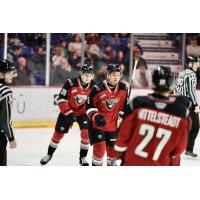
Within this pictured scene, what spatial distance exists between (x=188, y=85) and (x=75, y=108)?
0.91m

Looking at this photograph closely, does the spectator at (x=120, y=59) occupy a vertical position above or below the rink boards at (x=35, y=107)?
above

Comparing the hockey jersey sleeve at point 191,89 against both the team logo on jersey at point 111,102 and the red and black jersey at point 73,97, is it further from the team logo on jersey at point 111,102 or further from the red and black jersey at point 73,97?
the red and black jersey at point 73,97

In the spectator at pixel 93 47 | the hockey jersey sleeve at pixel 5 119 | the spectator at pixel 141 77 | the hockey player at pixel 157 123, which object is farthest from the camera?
the spectator at pixel 93 47

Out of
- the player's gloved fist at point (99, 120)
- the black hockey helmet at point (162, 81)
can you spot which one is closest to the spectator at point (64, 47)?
the player's gloved fist at point (99, 120)

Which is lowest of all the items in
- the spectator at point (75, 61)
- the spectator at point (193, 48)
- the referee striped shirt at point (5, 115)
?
the referee striped shirt at point (5, 115)

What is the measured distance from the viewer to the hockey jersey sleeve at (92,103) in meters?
4.31

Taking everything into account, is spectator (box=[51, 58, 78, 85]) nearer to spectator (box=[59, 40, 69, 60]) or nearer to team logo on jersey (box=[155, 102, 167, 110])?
spectator (box=[59, 40, 69, 60])

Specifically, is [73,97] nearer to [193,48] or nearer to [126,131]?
[193,48]

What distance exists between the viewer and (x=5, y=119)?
3830 mm

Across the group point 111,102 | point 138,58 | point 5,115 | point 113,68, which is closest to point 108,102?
point 111,102

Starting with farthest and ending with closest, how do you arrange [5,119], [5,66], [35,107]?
[35,107], [5,66], [5,119]

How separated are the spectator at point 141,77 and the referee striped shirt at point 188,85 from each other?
0.91 feet

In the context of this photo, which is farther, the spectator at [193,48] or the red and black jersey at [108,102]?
the spectator at [193,48]
